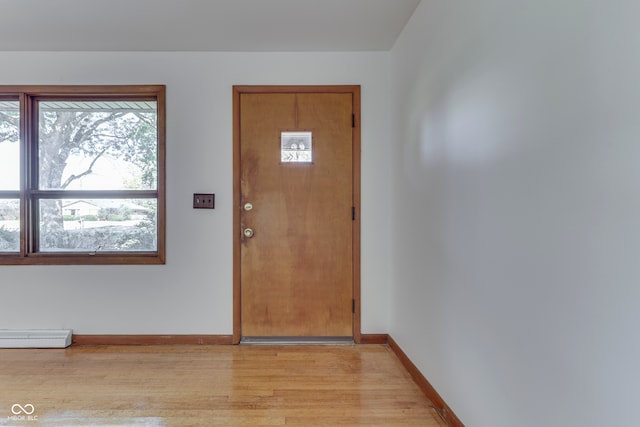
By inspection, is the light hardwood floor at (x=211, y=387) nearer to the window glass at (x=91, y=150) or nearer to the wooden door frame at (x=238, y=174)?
the wooden door frame at (x=238, y=174)

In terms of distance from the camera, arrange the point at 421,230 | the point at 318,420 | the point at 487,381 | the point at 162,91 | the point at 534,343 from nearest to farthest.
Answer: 1. the point at 534,343
2. the point at 487,381
3. the point at 318,420
4. the point at 421,230
5. the point at 162,91

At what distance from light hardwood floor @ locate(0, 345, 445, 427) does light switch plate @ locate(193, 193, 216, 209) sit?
114cm

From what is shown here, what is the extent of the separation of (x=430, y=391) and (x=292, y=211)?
5.23 ft

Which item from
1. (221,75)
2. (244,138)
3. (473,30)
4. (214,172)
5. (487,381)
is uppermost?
(221,75)

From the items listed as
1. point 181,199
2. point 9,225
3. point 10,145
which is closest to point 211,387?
point 181,199

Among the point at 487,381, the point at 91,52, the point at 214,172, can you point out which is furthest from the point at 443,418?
the point at 91,52

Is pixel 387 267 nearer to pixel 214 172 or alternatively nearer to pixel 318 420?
pixel 318 420

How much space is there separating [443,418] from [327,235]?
147 cm

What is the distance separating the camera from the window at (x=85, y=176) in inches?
108

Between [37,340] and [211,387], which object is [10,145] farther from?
[211,387]

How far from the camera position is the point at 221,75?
2715 mm

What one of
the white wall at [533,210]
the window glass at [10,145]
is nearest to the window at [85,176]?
the window glass at [10,145]

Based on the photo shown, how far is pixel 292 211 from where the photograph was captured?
2.73m

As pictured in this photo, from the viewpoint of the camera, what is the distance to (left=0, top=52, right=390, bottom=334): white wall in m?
2.71
